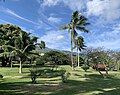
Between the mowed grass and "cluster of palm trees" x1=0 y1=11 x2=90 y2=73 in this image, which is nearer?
the mowed grass

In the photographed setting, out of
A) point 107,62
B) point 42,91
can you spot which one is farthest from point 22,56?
point 42,91

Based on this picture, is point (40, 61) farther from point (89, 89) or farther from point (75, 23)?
point (89, 89)

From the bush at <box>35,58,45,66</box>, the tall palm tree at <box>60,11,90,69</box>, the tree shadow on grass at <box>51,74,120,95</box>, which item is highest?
the tall palm tree at <box>60,11,90,69</box>

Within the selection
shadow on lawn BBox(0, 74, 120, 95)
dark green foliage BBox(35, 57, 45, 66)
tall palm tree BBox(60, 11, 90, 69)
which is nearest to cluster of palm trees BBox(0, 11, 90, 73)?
tall palm tree BBox(60, 11, 90, 69)

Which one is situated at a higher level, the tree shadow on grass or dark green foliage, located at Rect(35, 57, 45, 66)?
dark green foliage, located at Rect(35, 57, 45, 66)

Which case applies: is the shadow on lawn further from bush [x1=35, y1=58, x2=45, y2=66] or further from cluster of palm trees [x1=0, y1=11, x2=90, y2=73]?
bush [x1=35, y1=58, x2=45, y2=66]

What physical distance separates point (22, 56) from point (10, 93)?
24.5 m

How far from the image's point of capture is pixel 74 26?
2178 inches

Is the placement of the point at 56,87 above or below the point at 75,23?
below

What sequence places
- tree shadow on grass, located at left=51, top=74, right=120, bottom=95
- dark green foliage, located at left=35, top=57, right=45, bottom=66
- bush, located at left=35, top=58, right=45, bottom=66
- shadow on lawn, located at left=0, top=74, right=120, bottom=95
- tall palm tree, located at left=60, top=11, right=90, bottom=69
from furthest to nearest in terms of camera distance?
bush, located at left=35, top=58, right=45, bottom=66 → dark green foliage, located at left=35, top=57, right=45, bottom=66 → tall palm tree, located at left=60, top=11, right=90, bottom=69 → tree shadow on grass, located at left=51, top=74, right=120, bottom=95 → shadow on lawn, located at left=0, top=74, right=120, bottom=95

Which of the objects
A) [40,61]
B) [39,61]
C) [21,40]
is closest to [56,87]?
[21,40]

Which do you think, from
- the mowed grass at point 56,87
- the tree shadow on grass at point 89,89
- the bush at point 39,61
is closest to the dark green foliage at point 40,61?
the bush at point 39,61

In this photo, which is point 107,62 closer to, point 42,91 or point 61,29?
point 61,29

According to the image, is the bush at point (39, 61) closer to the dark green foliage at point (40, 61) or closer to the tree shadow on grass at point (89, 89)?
the dark green foliage at point (40, 61)
